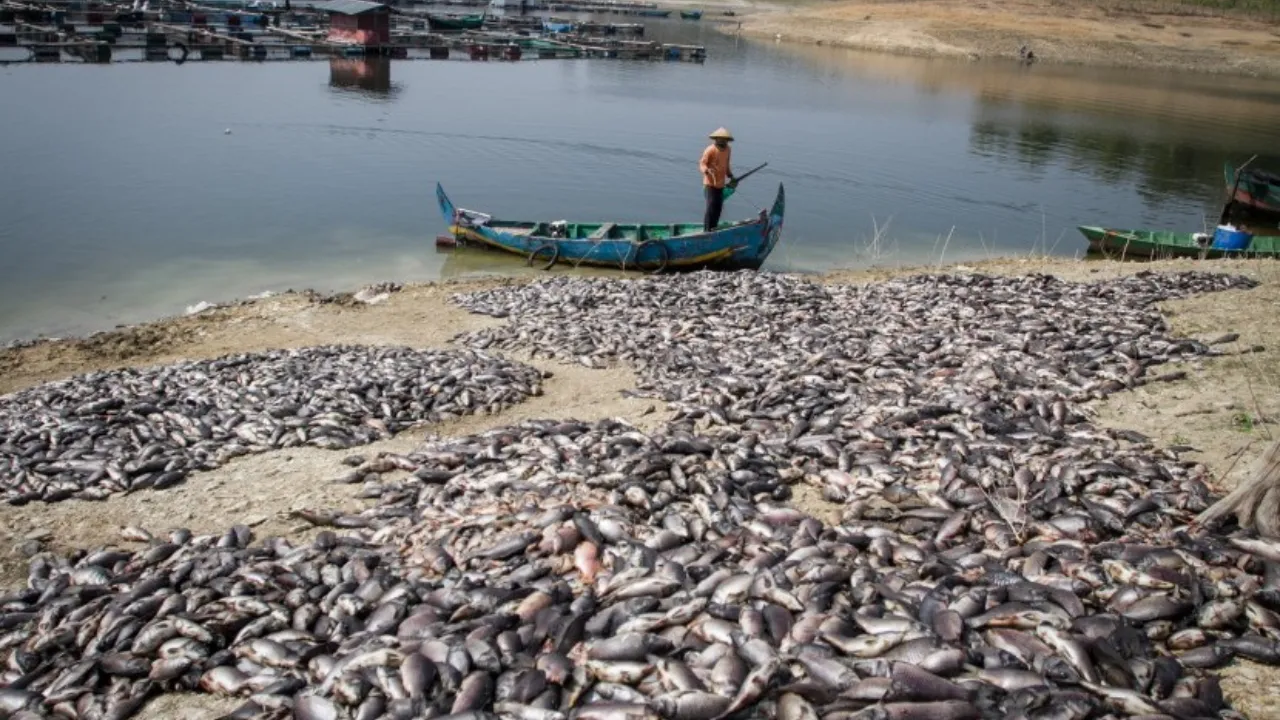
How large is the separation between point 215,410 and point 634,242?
1254 cm

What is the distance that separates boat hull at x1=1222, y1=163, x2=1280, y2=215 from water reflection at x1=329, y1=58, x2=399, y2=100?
39407 millimetres

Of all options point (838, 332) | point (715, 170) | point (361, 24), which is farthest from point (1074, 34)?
point (838, 332)

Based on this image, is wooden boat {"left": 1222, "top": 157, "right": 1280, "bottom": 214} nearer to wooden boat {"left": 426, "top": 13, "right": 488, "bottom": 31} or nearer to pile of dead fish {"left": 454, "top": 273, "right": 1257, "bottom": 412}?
pile of dead fish {"left": 454, "top": 273, "right": 1257, "bottom": 412}

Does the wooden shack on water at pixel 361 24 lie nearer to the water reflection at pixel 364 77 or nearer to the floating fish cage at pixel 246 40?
the floating fish cage at pixel 246 40

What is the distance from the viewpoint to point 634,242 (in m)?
22.3

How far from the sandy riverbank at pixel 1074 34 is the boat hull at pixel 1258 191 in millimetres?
48344

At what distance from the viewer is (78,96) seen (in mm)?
42438

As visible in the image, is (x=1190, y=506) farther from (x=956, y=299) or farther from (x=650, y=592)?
(x=956, y=299)

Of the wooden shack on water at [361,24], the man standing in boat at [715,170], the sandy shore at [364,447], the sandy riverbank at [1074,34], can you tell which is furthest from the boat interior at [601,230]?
the sandy riverbank at [1074,34]

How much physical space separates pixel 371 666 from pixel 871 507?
14.2ft

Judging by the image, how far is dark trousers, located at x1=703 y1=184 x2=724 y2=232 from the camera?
21719 mm

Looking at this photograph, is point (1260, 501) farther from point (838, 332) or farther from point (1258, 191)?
point (1258, 191)

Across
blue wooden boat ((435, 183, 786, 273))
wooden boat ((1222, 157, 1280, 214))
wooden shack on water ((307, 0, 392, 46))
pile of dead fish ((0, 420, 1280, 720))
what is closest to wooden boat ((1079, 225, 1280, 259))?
wooden boat ((1222, 157, 1280, 214))

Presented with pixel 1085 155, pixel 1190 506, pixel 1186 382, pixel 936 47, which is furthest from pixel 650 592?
pixel 936 47
